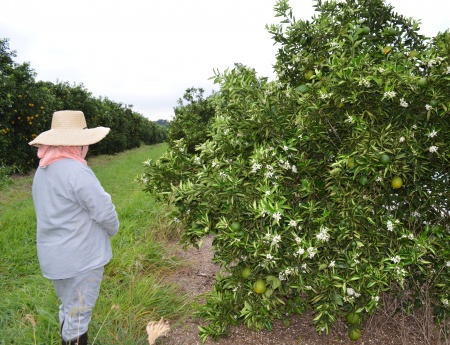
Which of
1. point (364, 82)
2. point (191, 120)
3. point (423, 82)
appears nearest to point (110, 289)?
point (364, 82)

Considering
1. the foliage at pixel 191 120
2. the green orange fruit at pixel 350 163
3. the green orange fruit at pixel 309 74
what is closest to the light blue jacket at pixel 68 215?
the green orange fruit at pixel 350 163

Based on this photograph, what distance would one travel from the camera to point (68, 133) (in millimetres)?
2701

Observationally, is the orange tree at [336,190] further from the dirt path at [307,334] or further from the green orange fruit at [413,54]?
the dirt path at [307,334]

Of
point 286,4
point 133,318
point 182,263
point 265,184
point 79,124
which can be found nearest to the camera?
point 265,184

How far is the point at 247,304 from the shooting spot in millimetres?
2629

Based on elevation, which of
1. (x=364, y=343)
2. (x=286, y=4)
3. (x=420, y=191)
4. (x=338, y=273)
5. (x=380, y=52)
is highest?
(x=286, y=4)

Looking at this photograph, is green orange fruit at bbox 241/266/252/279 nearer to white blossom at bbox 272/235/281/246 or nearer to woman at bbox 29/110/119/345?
white blossom at bbox 272/235/281/246

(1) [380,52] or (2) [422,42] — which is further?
(2) [422,42]

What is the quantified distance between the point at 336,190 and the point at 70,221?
73.0 inches

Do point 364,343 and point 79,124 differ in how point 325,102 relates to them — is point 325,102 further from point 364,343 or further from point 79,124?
point 364,343

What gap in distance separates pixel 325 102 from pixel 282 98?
520 mm

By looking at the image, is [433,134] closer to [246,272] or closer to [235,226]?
[235,226]

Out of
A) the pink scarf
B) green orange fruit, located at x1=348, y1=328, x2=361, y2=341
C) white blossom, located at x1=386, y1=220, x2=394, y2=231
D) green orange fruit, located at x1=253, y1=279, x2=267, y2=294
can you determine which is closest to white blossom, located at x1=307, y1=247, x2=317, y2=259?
green orange fruit, located at x1=253, y1=279, x2=267, y2=294

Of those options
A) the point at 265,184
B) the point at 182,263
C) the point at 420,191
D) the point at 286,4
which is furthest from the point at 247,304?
the point at 286,4
